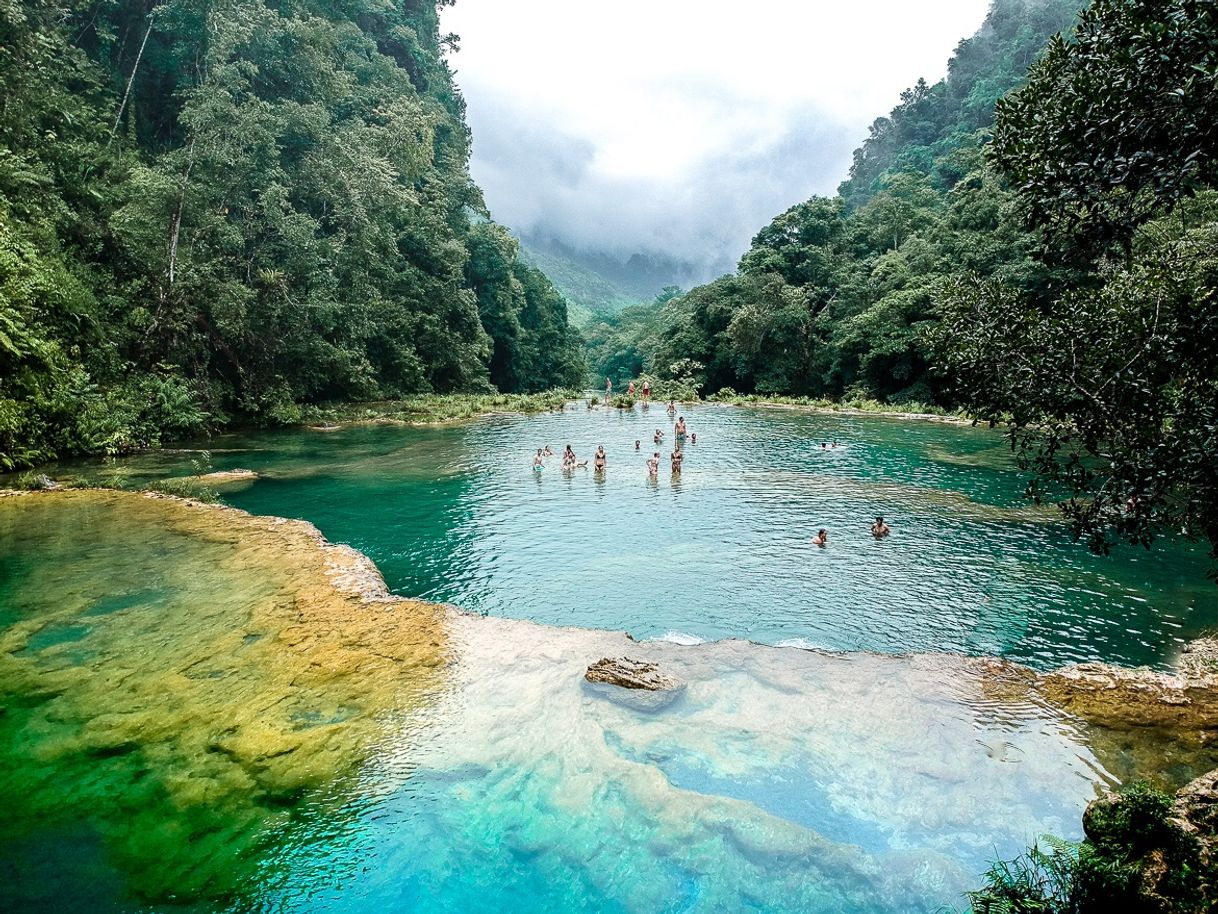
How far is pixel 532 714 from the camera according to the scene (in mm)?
8789

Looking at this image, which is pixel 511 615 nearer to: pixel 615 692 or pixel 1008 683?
pixel 615 692

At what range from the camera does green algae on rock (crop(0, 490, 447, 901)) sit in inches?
261

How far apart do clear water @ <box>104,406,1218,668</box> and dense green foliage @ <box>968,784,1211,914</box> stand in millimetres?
6853

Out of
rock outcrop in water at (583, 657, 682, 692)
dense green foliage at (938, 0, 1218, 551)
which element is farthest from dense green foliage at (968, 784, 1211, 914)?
rock outcrop in water at (583, 657, 682, 692)

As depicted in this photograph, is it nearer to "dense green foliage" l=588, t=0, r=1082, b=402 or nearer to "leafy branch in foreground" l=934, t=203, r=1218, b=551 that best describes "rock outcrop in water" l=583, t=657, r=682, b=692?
"leafy branch in foreground" l=934, t=203, r=1218, b=551

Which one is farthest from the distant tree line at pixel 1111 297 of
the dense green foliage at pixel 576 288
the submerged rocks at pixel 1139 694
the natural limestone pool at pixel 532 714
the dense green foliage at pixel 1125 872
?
the dense green foliage at pixel 576 288

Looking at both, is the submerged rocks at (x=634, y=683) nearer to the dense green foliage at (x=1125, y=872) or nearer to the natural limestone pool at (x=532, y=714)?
the natural limestone pool at (x=532, y=714)

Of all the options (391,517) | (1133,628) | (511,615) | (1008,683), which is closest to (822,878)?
(1008,683)

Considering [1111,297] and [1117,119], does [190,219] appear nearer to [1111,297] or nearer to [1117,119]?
[1117,119]

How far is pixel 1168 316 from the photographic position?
7.14 metres

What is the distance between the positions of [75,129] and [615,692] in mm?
36497

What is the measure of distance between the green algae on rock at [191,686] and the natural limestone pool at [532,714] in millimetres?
48

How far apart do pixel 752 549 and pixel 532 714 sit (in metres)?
10.2

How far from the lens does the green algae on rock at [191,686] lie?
662 centimetres
